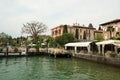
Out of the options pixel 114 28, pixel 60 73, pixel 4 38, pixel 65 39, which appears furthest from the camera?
pixel 4 38

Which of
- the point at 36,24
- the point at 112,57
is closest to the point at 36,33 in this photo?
the point at 36,24

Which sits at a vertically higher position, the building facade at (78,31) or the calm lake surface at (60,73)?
the building facade at (78,31)

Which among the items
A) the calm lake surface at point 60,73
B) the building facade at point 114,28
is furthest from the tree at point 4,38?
the calm lake surface at point 60,73

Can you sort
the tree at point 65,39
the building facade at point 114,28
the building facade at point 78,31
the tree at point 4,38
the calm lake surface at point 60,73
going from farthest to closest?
the tree at point 4,38, the building facade at point 78,31, the tree at point 65,39, the building facade at point 114,28, the calm lake surface at point 60,73

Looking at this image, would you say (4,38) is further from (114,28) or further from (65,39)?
(114,28)

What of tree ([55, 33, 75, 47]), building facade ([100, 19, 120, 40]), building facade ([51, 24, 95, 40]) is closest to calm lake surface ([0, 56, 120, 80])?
building facade ([100, 19, 120, 40])

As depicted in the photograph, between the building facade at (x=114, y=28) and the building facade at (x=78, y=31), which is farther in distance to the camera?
the building facade at (x=78, y=31)

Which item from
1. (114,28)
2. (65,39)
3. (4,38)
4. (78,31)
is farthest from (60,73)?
(4,38)

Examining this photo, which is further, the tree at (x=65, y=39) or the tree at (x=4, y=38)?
the tree at (x=4, y=38)

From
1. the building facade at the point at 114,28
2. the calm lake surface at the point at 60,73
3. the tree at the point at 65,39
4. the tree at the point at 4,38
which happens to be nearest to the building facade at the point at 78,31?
the tree at the point at 65,39

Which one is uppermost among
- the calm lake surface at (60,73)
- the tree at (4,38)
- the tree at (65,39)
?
the tree at (4,38)

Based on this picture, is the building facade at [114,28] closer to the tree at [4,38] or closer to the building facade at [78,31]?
the building facade at [78,31]

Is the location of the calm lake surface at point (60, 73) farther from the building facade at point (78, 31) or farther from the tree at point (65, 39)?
the building facade at point (78, 31)

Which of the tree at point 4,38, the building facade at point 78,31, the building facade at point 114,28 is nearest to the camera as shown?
the building facade at point 114,28
